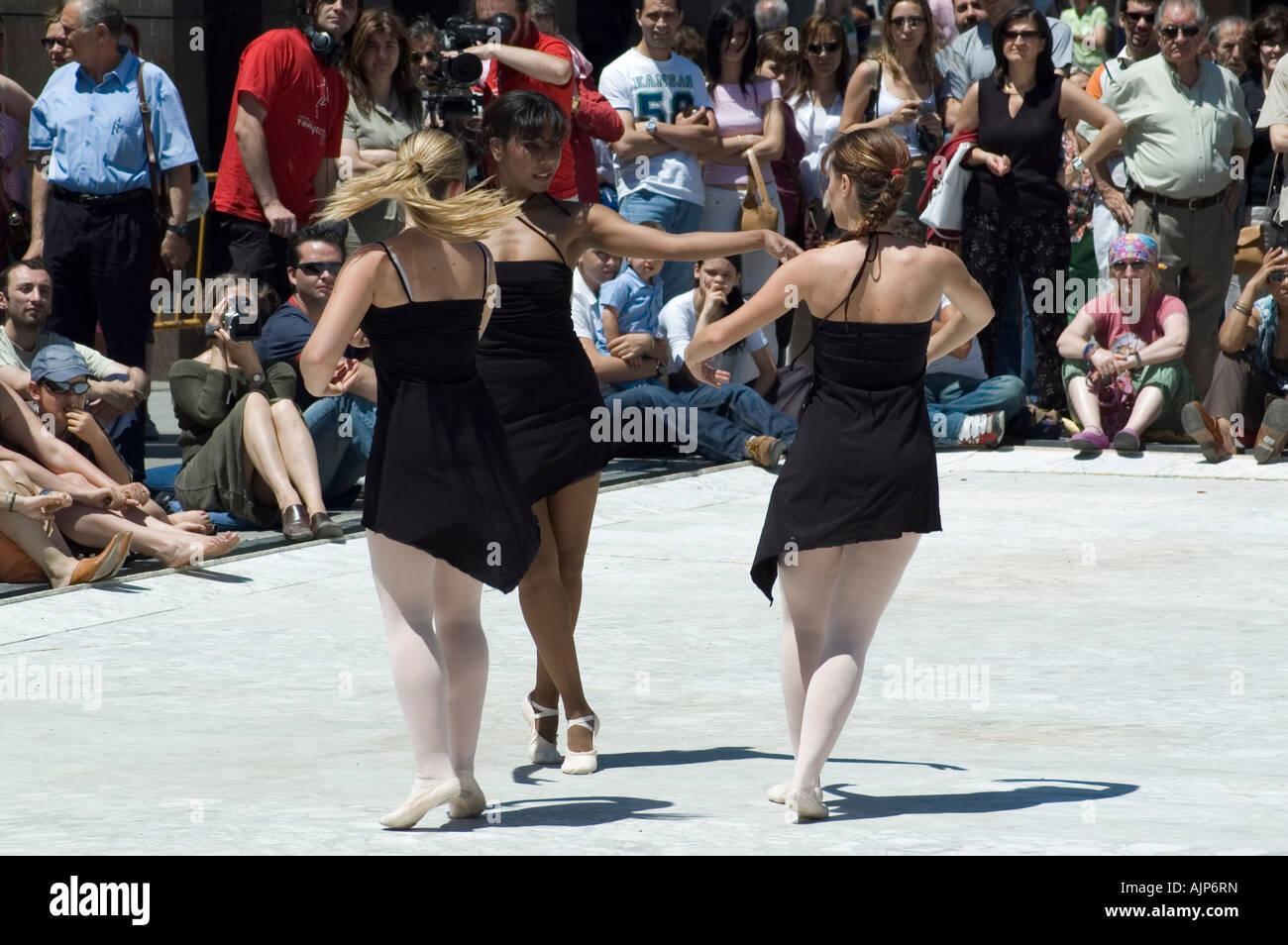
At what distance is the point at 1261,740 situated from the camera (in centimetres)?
561

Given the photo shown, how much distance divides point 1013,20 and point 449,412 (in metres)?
7.32

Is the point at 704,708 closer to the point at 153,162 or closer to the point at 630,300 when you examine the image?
the point at 153,162

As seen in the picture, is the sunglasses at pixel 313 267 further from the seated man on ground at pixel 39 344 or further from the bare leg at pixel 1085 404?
the bare leg at pixel 1085 404

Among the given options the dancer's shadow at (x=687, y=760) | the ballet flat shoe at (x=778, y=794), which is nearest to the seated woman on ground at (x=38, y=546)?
the dancer's shadow at (x=687, y=760)

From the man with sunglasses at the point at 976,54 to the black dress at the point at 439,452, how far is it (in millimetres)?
7657

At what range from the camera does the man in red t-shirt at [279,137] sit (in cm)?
986

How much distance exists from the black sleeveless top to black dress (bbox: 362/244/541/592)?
700 centimetres

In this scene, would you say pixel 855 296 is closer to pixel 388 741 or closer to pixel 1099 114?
pixel 388 741

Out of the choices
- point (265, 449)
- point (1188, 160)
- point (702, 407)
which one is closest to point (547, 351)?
point (265, 449)

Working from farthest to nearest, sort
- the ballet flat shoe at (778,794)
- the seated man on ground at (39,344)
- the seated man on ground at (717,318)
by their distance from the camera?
the seated man on ground at (717,318) < the seated man on ground at (39,344) < the ballet flat shoe at (778,794)

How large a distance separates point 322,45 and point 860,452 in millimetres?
5782

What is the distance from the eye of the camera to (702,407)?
37.2 feet
